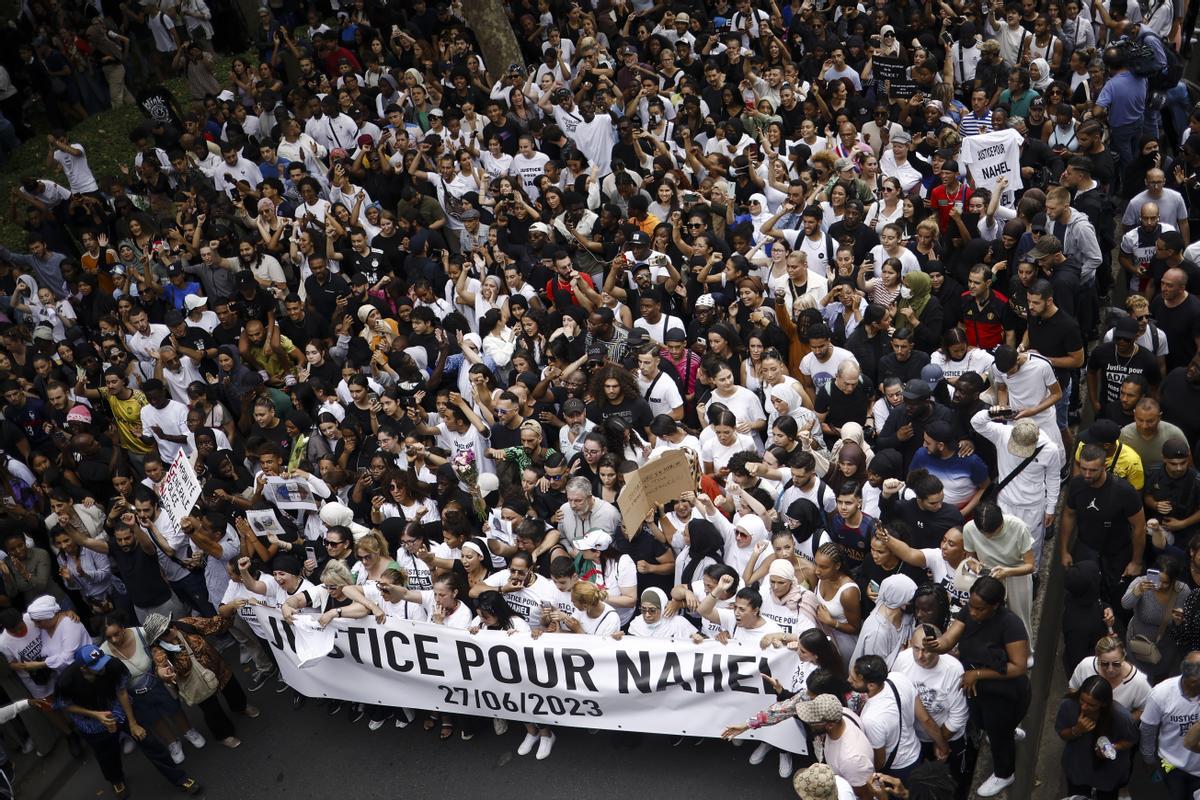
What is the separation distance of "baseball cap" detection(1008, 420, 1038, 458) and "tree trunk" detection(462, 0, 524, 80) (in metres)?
11.9

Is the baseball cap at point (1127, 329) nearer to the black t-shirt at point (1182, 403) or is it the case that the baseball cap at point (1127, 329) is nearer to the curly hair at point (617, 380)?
the black t-shirt at point (1182, 403)

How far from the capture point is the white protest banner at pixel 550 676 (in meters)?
8.21

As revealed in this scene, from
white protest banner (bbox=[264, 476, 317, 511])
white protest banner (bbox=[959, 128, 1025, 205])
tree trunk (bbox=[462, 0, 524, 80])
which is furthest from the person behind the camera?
tree trunk (bbox=[462, 0, 524, 80])

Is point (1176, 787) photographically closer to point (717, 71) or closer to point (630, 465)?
point (630, 465)

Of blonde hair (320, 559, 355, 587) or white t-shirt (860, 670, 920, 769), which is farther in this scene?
blonde hair (320, 559, 355, 587)

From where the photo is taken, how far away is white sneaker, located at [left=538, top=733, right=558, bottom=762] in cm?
913

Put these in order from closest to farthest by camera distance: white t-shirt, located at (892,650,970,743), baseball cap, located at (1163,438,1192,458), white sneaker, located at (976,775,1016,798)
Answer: white t-shirt, located at (892,650,970,743)
white sneaker, located at (976,775,1016,798)
baseball cap, located at (1163,438,1192,458)

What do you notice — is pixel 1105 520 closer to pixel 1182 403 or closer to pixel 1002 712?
pixel 1182 403

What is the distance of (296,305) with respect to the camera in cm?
1285

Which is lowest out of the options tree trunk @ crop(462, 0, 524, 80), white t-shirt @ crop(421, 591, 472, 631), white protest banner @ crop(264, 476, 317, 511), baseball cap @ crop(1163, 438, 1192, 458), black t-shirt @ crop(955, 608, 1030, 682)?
white t-shirt @ crop(421, 591, 472, 631)

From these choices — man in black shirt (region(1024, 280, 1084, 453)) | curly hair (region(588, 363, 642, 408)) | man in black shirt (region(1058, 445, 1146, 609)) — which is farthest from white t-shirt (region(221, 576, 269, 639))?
man in black shirt (region(1024, 280, 1084, 453))

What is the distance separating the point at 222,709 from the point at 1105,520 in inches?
272

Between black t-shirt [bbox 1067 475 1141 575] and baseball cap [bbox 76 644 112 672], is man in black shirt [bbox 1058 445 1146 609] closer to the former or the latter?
black t-shirt [bbox 1067 475 1141 575]

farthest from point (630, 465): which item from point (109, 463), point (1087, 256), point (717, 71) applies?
point (717, 71)
